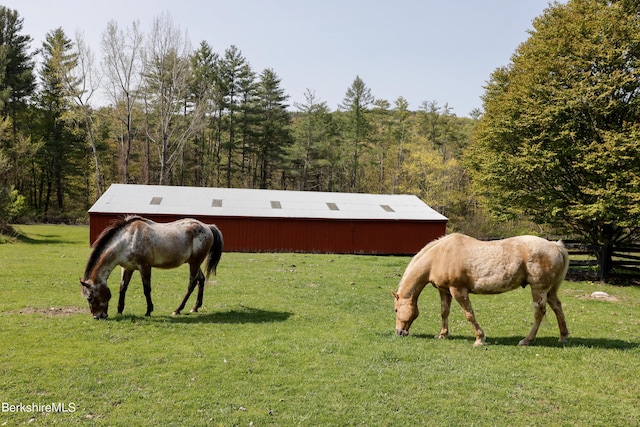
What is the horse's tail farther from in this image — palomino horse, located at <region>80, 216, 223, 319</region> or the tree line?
the tree line

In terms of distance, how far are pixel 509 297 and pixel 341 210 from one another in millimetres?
16711

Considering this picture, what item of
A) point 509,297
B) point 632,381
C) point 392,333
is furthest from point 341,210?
point 632,381

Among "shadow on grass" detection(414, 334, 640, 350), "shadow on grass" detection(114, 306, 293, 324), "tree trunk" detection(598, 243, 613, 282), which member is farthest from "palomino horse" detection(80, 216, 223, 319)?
"tree trunk" detection(598, 243, 613, 282)

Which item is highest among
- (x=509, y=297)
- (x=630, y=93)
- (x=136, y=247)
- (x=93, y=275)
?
(x=630, y=93)

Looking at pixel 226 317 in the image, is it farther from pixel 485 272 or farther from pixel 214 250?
pixel 485 272

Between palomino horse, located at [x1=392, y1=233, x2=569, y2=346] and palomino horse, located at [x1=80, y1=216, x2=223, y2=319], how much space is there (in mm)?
5255

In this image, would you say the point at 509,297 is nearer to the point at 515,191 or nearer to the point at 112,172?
the point at 515,191

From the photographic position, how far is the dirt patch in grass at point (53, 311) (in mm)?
9844

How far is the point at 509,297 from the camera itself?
563 inches

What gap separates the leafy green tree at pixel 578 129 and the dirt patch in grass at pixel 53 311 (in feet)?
60.9

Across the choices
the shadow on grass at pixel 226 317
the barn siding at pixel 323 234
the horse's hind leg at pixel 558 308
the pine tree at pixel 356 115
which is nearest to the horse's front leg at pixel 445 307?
the horse's hind leg at pixel 558 308

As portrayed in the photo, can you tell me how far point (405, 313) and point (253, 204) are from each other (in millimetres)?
21990

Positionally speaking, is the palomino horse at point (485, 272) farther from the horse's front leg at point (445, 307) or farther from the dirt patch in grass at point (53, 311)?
the dirt patch in grass at point (53, 311)

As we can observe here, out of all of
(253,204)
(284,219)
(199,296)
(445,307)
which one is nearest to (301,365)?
(445,307)
